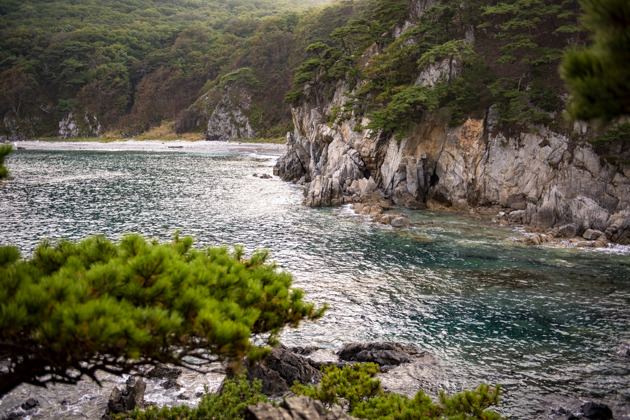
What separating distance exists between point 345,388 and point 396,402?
5.10 feet

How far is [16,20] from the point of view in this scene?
163m

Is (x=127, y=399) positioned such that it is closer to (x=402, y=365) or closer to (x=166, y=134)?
(x=402, y=365)

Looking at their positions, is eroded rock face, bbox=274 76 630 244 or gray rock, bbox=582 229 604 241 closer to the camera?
gray rock, bbox=582 229 604 241

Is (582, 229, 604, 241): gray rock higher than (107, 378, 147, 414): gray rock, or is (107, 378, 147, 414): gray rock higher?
(582, 229, 604, 241): gray rock

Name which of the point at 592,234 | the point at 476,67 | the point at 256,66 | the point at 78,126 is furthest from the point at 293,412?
the point at 78,126

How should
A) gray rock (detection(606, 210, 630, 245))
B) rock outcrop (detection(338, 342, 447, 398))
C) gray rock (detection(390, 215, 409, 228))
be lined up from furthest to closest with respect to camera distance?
Answer: gray rock (detection(390, 215, 409, 228))
gray rock (detection(606, 210, 630, 245))
rock outcrop (detection(338, 342, 447, 398))

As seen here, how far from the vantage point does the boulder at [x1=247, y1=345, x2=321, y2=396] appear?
1214 cm

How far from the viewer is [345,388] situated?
34.4 ft

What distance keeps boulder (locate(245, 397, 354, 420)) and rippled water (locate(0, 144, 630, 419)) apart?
23.4 ft

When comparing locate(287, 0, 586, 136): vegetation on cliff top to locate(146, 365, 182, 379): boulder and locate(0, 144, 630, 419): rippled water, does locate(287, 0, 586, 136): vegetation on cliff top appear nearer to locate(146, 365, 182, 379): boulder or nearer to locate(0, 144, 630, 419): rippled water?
locate(0, 144, 630, 419): rippled water

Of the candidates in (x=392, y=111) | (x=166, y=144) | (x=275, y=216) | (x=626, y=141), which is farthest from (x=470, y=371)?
(x=166, y=144)

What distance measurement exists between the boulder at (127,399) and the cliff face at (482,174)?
29.4 meters

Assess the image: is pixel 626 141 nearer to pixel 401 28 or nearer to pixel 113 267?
pixel 401 28

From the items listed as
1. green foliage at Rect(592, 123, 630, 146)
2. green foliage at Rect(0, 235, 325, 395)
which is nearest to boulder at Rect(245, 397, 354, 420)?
green foliage at Rect(0, 235, 325, 395)
